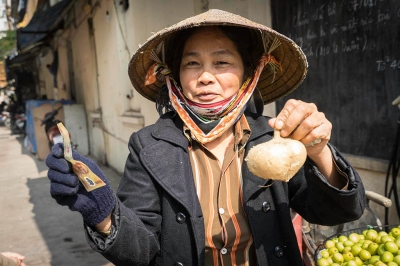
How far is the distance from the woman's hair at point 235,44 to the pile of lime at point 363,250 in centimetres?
97

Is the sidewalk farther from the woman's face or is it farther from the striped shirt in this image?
the woman's face

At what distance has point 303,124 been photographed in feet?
4.25

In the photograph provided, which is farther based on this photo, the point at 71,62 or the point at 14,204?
the point at 71,62

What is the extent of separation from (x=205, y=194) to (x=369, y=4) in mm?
2282

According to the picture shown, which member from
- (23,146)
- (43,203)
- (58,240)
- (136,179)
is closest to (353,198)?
(136,179)

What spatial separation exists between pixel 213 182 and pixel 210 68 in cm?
50

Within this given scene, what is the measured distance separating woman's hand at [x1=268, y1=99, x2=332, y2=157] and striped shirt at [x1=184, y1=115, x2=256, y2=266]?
Result: 36 cm

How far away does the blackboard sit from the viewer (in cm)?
287

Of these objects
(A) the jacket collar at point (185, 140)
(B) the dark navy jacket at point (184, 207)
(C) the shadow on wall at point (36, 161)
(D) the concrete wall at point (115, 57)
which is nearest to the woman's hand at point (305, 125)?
(B) the dark navy jacket at point (184, 207)

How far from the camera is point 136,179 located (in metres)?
1.61

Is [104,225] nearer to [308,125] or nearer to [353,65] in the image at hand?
[308,125]

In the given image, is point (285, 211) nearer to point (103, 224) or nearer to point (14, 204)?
point (103, 224)

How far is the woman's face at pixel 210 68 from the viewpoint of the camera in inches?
64.5

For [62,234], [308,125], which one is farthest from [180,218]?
[62,234]
